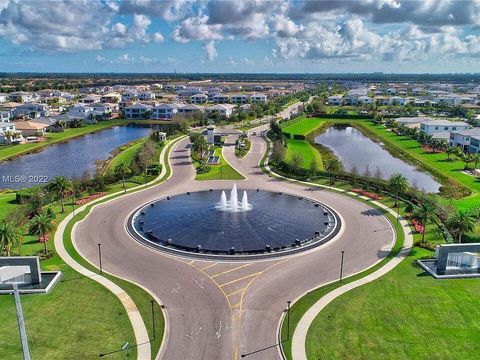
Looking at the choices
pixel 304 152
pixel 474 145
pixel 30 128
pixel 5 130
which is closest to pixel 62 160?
pixel 5 130

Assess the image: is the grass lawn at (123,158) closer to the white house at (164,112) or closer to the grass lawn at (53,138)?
the grass lawn at (53,138)

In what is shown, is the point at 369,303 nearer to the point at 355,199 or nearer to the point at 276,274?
the point at 276,274

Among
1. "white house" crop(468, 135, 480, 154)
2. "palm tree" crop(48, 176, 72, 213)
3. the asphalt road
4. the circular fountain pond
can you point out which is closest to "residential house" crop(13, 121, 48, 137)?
"palm tree" crop(48, 176, 72, 213)

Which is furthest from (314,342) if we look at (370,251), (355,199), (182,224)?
(355,199)

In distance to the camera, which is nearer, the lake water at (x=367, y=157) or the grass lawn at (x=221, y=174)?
the grass lawn at (x=221, y=174)

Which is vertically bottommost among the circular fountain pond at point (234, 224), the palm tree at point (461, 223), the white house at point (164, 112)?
the circular fountain pond at point (234, 224)

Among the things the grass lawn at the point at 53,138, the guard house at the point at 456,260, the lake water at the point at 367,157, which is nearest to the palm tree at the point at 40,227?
the guard house at the point at 456,260

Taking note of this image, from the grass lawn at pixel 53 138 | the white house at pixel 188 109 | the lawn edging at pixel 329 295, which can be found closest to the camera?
the lawn edging at pixel 329 295

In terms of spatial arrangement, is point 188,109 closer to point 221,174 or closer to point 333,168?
point 221,174
